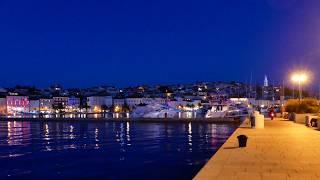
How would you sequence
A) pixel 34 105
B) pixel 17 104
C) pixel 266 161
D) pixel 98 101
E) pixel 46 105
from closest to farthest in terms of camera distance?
pixel 266 161, pixel 17 104, pixel 34 105, pixel 46 105, pixel 98 101

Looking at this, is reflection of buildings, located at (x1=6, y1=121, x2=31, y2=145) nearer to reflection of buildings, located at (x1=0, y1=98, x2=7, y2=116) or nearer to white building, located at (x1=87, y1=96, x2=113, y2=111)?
reflection of buildings, located at (x1=0, y1=98, x2=7, y2=116)

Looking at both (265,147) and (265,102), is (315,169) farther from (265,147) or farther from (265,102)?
(265,102)

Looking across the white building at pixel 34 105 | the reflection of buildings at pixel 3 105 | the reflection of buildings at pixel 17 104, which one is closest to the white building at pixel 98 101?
the white building at pixel 34 105

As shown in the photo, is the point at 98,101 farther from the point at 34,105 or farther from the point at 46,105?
the point at 34,105

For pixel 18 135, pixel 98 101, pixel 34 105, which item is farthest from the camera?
pixel 98 101

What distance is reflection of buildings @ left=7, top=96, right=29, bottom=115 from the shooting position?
177125 mm

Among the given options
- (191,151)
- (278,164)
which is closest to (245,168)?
(278,164)

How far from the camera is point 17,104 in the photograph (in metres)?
182

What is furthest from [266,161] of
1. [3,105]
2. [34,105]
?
[34,105]

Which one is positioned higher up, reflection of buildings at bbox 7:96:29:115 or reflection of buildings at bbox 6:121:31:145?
reflection of buildings at bbox 7:96:29:115

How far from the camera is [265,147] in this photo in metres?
16.7

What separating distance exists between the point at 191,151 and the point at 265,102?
117 metres

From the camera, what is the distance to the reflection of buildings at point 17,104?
177 m

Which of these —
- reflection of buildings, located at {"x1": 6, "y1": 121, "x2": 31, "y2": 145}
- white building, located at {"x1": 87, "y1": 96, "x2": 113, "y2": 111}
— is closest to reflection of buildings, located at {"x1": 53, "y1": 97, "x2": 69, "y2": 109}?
white building, located at {"x1": 87, "y1": 96, "x2": 113, "y2": 111}
